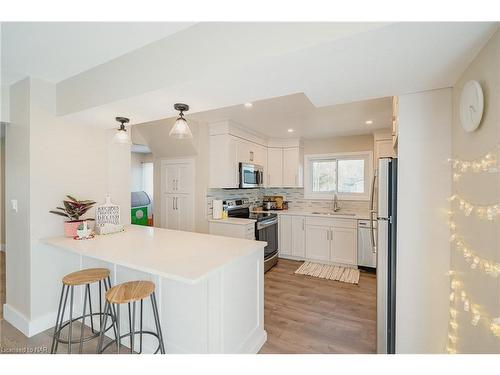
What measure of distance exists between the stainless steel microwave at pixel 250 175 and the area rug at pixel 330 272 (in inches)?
63.9

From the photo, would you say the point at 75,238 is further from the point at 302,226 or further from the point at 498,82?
the point at 302,226

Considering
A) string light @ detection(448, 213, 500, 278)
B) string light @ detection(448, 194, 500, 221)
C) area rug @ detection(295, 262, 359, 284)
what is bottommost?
area rug @ detection(295, 262, 359, 284)

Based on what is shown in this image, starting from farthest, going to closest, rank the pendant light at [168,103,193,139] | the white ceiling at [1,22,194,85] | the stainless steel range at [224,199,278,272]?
the stainless steel range at [224,199,278,272]
the pendant light at [168,103,193,139]
the white ceiling at [1,22,194,85]

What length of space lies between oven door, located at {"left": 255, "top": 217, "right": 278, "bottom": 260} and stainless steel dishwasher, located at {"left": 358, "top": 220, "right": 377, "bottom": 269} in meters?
1.38

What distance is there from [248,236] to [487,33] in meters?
3.02

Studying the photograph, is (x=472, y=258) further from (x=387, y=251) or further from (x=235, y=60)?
(x=235, y=60)

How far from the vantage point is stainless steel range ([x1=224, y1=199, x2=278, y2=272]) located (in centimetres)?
371

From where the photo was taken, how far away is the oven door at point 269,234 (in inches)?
146

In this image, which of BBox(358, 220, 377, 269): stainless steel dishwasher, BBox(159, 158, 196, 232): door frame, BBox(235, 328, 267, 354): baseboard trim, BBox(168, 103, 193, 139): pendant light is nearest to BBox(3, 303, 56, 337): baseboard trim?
BBox(235, 328, 267, 354): baseboard trim

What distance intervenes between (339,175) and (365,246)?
1.53 meters

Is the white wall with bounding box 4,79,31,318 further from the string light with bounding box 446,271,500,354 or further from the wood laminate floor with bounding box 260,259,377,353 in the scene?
the string light with bounding box 446,271,500,354

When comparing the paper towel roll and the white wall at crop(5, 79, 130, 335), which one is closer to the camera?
the white wall at crop(5, 79, 130, 335)

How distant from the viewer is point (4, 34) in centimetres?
142

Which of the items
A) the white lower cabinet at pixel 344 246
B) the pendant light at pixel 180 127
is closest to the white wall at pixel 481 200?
the pendant light at pixel 180 127
